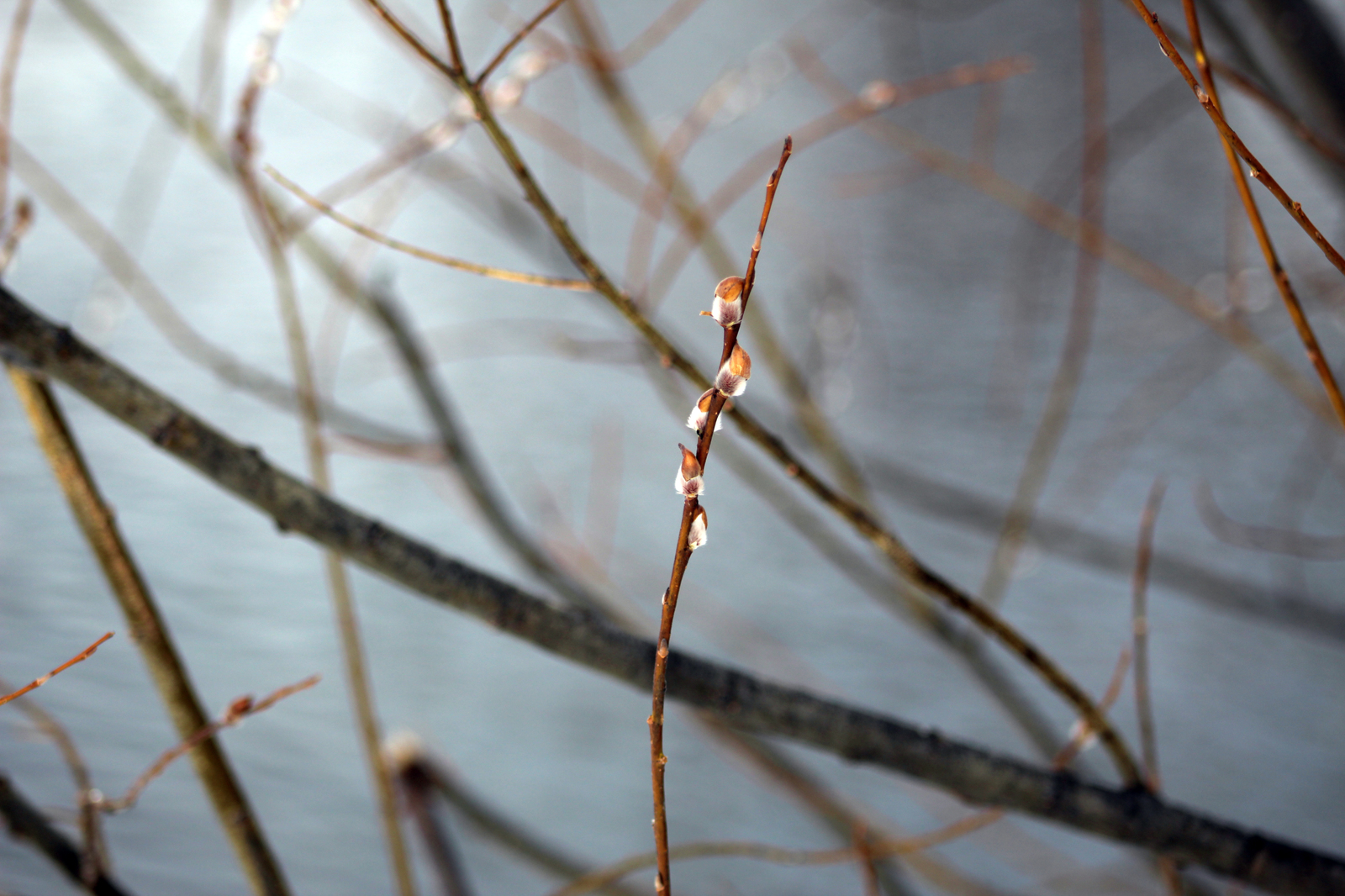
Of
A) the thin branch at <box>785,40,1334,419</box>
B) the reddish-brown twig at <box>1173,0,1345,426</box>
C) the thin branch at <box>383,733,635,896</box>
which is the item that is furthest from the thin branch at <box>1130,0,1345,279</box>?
the thin branch at <box>383,733,635,896</box>

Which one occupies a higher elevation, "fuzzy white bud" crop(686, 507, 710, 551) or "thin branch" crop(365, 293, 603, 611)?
"thin branch" crop(365, 293, 603, 611)

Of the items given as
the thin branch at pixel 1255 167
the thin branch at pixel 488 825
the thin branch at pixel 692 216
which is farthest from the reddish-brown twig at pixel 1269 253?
the thin branch at pixel 488 825

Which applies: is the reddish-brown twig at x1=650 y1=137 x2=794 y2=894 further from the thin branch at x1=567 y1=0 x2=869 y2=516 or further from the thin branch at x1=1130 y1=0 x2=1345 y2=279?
the thin branch at x1=567 y1=0 x2=869 y2=516

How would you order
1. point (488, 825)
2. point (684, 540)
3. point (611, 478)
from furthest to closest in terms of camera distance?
point (611, 478) < point (488, 825) < point (684, 540)

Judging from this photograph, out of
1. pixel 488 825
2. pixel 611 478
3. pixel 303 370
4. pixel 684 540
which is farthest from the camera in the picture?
pixel 611 478

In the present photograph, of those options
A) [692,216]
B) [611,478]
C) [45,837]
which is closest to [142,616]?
[45,837]

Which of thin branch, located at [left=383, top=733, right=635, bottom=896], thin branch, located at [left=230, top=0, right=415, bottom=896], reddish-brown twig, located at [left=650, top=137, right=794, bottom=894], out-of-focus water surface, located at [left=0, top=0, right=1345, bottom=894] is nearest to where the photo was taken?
reddish-brown twig, located at [left=650, top=137, right=794, bottom=894]

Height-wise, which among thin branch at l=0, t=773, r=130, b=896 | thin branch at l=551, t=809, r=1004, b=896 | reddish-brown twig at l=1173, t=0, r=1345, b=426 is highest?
reddish-brown twig at l=1173, t=0, r=1345, b=426

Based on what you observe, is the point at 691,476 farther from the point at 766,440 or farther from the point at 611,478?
the point at 611,478
